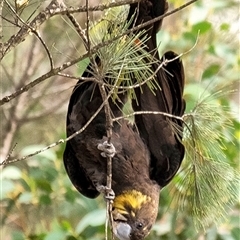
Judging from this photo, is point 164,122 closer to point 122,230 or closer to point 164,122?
point 164,122

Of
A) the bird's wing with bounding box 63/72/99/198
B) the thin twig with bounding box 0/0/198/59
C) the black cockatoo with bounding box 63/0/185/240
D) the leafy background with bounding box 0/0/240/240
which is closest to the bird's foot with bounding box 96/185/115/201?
the black cockatoo with bounding box 63/0/185/240

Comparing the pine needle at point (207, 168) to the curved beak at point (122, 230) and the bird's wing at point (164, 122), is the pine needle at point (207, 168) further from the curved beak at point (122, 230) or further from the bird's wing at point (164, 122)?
the curved beak at point (122, 230)

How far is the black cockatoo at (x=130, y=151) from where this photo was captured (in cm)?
199

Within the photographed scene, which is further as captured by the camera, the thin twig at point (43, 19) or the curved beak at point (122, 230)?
the curved beak at point (122, 230)

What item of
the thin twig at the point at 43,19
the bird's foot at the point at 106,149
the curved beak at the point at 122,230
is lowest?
the curved beak at the point at 122,230

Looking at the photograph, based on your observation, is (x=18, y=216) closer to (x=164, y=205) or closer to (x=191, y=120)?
(x=164, y=205)

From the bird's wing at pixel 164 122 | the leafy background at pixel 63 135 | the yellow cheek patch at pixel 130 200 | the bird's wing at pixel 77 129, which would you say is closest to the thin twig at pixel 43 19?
the leafy background at pixel 63 135

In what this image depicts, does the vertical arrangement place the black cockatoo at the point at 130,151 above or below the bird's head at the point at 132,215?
above

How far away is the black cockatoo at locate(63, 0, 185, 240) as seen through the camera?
1987 mm

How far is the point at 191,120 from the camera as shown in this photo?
1.65m

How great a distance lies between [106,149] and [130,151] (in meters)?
0.18

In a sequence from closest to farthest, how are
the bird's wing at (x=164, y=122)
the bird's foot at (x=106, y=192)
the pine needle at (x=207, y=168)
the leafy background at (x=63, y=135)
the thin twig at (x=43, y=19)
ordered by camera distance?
the thin twig at (x=43, y=19) → the pine needle at (x=207, y=168) → the bird's foot at (x=106, y=192) → the bird's wing at (x=164, y=122) → the leafy background at (x=63, y=135)

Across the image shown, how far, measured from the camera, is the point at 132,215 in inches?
79.0

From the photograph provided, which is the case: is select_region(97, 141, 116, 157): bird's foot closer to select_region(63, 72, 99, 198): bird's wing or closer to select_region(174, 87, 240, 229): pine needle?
select_region(63, 72, 99, 198): bird's wing
